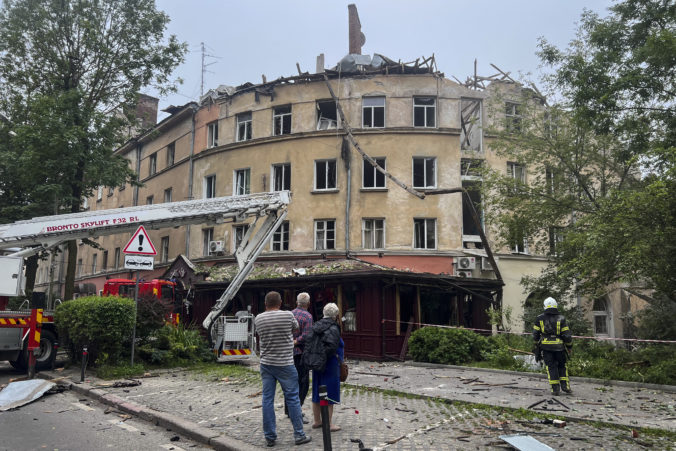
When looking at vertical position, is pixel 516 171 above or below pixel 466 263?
above

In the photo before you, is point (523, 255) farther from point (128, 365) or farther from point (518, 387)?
point (128, 365)

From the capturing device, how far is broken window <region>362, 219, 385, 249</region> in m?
24.4

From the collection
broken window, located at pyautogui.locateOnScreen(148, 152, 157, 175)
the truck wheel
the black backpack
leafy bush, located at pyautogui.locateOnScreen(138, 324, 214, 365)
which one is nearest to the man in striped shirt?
the black backpack

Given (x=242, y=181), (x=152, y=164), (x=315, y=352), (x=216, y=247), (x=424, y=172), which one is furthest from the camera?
(x=152, y=164)

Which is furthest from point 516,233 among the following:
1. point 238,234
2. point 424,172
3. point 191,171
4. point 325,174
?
point 191,171

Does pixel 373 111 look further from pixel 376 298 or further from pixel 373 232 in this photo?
pixel 376 298

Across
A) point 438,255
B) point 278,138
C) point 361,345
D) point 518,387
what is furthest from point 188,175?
point 518,387

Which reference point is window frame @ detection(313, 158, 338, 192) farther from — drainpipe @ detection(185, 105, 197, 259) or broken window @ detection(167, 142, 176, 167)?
broken window @ detection(167, 142, 176, 167)

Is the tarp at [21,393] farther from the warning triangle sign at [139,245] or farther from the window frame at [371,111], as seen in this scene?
the window frame at [371,111]

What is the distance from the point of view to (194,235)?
28625mm

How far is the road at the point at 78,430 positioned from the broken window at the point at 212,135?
71.8 feet

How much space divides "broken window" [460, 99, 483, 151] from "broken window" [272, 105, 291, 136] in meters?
8.92

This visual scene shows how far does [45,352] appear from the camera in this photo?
1301cm

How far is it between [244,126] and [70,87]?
8.94 meters
